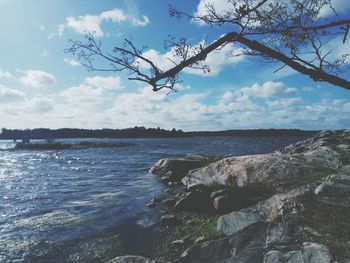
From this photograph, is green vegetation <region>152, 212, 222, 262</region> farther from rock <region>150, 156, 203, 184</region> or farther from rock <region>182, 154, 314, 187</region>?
rock <region>150, 156, 203, 184</region>

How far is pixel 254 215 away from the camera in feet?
36.1

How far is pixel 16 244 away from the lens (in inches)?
513

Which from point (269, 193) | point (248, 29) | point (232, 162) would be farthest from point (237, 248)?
point (232, 162)

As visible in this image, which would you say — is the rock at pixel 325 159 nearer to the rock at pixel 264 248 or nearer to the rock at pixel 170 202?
the rock at pixel 170 202

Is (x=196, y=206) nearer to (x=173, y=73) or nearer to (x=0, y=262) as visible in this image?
(x=0, y=262)

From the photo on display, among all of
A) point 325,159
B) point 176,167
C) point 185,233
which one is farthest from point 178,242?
point 176,167

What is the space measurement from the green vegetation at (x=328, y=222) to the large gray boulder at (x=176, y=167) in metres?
16.2

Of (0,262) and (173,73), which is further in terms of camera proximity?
(0,262)

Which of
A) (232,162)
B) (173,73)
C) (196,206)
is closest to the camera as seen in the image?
(173,73)

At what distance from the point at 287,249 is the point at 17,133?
187505mm

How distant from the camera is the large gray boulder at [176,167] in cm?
2676

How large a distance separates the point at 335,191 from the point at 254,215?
2437 mm

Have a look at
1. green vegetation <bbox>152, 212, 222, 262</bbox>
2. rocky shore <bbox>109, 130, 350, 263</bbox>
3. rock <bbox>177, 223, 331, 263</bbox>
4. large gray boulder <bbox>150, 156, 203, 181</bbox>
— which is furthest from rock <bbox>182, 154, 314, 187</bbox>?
rock <bbox>177, 223, 331, 263</bbox>

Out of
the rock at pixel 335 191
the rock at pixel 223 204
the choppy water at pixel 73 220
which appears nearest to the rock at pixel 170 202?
the choppy water at pixel 73 220
